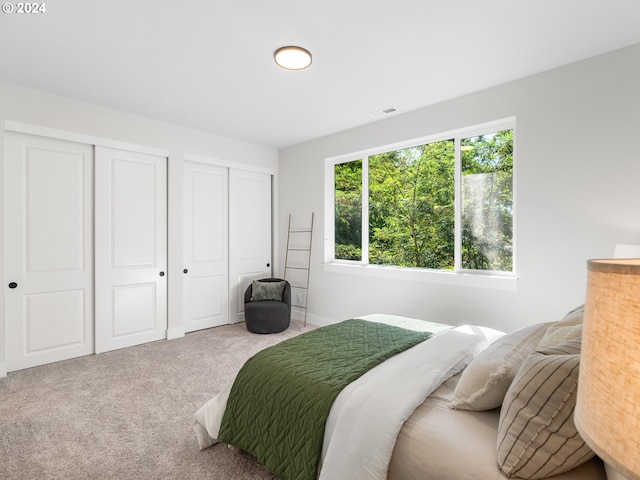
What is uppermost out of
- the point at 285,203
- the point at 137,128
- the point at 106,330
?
the point at 137,128

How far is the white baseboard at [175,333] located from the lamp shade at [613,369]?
170 inches

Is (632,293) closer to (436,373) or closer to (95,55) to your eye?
(436,373)

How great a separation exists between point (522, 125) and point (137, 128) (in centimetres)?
392

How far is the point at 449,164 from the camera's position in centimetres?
364

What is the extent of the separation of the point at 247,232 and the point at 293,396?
11.8ft

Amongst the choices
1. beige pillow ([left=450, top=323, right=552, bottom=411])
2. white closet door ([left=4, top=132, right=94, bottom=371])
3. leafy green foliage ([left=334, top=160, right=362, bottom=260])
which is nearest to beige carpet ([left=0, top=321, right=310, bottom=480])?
white closet door ([left=4, top=132, right=94, bottom=371])

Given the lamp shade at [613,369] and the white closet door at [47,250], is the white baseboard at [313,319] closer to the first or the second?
the white closet door at [47,250]

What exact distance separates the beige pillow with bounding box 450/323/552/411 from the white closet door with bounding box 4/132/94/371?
3.70 meters

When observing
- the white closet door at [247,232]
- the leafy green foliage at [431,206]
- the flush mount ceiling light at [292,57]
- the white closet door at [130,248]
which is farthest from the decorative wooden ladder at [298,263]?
the flush mount ceiling light at [292,57]

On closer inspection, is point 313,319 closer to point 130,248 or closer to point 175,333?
point 175,333

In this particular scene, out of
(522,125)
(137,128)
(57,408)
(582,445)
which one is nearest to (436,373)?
(582,445)

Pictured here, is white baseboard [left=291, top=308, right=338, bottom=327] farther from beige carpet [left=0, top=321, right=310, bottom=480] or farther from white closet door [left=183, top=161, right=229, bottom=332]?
beige carpet [left=0, top=321, right=310, bottom=480]

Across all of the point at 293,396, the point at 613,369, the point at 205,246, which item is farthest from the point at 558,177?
the point at 205,246

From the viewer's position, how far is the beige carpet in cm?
188
